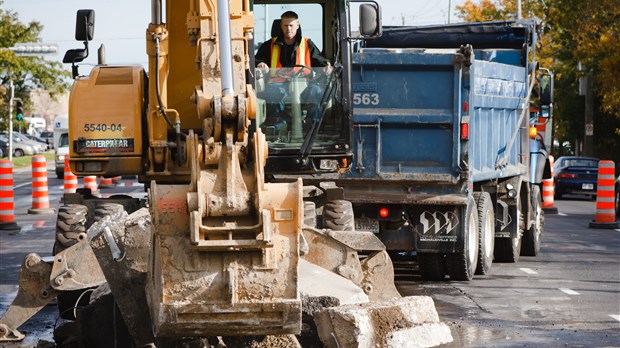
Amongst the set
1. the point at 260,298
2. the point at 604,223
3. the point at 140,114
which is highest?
the point at 140,114

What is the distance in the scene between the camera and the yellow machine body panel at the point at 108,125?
1247 cm

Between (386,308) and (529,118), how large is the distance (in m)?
10.5

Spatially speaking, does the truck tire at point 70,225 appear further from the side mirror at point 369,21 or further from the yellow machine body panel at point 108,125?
the side mirror at point 369,21

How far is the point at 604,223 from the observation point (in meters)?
25.6

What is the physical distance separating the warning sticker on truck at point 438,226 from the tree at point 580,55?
2807 centimetres

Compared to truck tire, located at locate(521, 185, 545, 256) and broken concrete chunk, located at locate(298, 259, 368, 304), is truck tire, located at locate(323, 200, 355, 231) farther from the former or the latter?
truck tire, located at locate(521, 185, 545, 256)

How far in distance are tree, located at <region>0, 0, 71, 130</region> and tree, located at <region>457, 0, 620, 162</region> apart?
20.8 meters

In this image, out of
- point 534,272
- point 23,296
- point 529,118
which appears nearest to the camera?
point 23,296

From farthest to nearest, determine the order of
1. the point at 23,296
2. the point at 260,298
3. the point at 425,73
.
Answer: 1. the point at 425,73
2. the point at 23,296
3. the point at 260,298

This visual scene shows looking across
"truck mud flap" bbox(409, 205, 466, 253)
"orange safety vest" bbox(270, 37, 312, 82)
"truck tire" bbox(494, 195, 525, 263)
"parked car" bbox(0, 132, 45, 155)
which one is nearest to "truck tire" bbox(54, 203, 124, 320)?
"orange safety vest" bbox(270, 37, 312, 82)

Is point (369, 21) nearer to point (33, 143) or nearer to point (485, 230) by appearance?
point (485, 230)

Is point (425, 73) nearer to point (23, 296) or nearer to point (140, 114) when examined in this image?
point (140, 114)

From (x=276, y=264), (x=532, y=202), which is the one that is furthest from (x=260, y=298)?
(x=532, y=202)

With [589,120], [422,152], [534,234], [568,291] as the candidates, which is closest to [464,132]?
[422,152]
